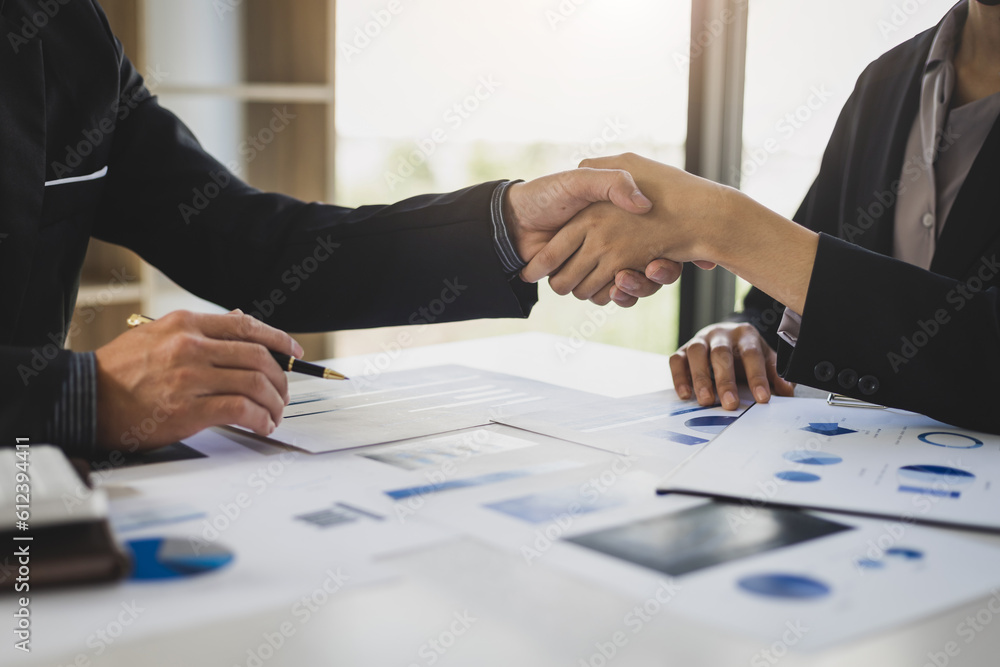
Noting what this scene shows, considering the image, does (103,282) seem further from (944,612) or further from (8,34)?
(944,612)

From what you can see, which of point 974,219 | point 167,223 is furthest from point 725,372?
point 167,223

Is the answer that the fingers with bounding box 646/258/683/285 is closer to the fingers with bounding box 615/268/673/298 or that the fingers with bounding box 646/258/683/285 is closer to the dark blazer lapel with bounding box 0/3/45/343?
the fingers with bounding box 615/268/673/298

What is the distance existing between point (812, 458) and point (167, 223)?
3.46 feet

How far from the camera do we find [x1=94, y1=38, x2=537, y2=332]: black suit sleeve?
1.24 meters

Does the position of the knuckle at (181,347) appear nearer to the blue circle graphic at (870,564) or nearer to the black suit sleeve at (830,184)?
the blue circle graphic at (870,564)

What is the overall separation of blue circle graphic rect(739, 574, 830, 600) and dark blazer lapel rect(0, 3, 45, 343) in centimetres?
100

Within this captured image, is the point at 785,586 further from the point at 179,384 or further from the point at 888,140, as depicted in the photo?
the point at 888,140

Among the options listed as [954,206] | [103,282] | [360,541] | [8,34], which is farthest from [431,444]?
[103,282]

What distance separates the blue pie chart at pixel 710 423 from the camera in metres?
0.92

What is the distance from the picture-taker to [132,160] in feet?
4.49

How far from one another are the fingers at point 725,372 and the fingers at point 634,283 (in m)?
0.19

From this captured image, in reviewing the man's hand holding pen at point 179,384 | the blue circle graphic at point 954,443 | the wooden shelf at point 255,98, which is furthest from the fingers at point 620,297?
the wooden shelf at point 255,98

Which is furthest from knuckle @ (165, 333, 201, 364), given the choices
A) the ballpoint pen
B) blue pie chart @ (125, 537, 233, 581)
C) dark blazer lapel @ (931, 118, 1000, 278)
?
dark blazer lapel @ (931, 118, 1000, 278)

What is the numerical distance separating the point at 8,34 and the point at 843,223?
1336 millimetres
